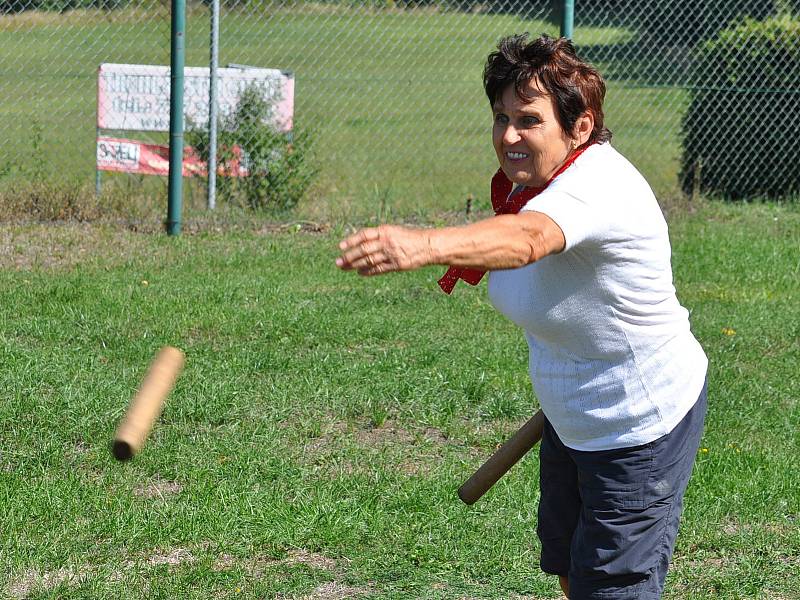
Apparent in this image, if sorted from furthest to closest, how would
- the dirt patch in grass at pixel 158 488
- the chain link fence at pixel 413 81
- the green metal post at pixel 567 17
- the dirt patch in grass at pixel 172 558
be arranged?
the chain link fence at pixel 413 81 < the green metal post at pixel 567 17 < the dirt patch in grass at pixel 158 488 < the dirt patch in grass at pixel 172 558

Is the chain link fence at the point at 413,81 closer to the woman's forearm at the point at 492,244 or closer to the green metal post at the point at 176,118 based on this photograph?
the green metal post at the point at 176,118

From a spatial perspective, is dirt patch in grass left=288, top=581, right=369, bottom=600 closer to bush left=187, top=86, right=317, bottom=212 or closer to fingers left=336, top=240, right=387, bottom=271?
fingers left=336, top=240, right=387, bottom=271

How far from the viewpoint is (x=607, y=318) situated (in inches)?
95.0

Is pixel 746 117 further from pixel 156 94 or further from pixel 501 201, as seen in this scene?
pixel 501 201

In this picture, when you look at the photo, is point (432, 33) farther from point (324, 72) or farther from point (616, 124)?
point (324, 72)

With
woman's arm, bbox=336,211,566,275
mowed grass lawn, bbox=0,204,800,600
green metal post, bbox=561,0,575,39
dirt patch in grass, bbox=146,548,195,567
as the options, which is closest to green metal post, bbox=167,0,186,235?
mowed grass lawn, bbox=0,204,800,600

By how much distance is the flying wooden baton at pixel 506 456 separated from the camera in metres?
3.01

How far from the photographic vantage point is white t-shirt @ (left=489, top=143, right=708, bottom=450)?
7.50ft

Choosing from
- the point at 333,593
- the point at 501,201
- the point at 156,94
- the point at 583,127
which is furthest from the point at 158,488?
the point at 156,94

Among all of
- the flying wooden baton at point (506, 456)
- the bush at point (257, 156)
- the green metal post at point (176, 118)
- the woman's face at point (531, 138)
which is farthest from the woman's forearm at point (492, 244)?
the bush at point (257, 156)

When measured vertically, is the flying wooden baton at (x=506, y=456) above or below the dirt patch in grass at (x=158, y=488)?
above

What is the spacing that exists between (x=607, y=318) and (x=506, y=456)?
2.58 ft

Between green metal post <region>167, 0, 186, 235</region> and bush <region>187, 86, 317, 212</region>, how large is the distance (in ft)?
2.15

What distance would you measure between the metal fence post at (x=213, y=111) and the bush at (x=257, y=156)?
0.12 metres
